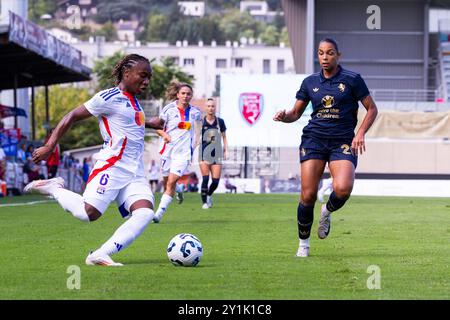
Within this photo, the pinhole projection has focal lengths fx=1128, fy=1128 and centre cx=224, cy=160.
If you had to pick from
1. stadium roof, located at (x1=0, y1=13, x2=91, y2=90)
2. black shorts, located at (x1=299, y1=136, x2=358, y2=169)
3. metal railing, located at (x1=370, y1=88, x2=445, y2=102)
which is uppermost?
stadium roof, located at (x1=0, y1=13, x2=91, y2=90)

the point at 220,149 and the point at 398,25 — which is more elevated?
the point at 398,25

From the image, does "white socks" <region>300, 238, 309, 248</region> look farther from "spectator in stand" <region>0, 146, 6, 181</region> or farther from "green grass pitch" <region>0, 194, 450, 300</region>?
"spectator in stand" <region>0, 146, 6, 181</region>

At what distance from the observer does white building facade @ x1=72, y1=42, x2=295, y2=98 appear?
169 m

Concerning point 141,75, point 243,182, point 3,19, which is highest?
point 3,19

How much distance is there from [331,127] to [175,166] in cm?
842

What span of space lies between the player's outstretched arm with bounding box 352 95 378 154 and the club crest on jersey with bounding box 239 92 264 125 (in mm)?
33542

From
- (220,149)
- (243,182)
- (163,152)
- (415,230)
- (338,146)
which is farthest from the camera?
(243,182)

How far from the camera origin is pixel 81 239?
14836 millimetres

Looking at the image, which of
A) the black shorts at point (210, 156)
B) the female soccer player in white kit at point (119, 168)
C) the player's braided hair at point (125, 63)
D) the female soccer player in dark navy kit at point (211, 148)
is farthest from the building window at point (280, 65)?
the female soccer player in white kit at point (119, 168)

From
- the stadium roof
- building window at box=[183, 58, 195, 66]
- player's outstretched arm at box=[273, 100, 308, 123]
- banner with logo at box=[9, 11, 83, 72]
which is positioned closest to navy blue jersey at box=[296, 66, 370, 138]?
player's outstretched arm at box=[273, 100, 308, 123]

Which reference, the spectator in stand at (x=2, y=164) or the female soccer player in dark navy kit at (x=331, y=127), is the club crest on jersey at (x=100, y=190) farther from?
the spectator in stand at (x=2, y=164)
